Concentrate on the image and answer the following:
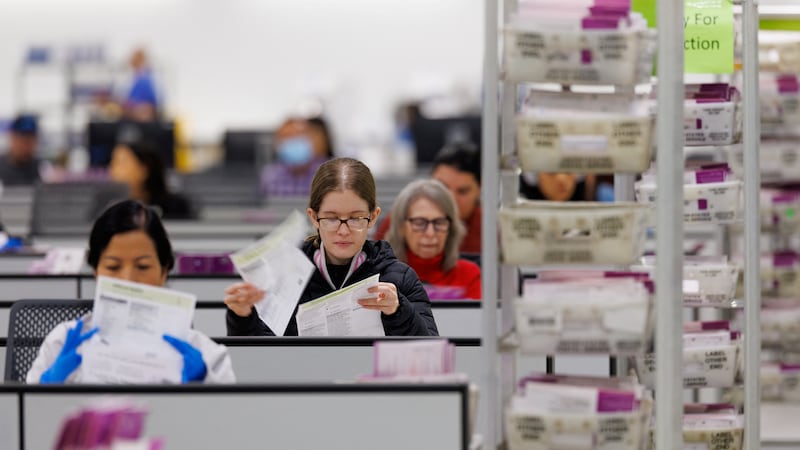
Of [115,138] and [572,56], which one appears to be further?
[115,138]

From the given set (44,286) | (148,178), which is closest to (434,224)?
(44,286)

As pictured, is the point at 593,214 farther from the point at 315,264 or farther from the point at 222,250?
the point at 222,250

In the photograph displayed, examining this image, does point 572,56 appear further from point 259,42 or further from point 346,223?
point 259,42

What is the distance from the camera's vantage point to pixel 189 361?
3.11 metres

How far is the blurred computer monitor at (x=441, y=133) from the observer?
11983 mm

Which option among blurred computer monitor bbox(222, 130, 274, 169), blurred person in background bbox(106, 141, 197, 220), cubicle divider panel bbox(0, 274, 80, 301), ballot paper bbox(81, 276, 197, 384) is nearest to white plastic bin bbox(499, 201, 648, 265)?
ballot paper bbox(81, 276, 197, 384)

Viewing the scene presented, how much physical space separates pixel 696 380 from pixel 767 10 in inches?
56.0

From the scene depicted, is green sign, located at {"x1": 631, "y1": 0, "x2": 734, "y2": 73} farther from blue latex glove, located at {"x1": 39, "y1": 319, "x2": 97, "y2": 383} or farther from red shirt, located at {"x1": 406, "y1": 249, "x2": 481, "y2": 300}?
blue latex glove, located at {"x1": 39, "y1": 319, "x2": 97, "y2": 383}

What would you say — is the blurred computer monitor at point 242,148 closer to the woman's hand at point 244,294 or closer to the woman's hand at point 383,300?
the woman's hand at point 244,294

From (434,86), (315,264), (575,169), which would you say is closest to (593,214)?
(575,169)

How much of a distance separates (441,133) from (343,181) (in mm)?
8586

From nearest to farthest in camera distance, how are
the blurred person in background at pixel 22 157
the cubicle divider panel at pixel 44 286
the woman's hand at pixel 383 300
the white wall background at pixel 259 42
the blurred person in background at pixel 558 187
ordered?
the woman's hand at pixel 383 300, the cubicle divider panel at pixel 44 286, the blurred person in background at pixel 558 187, the blurred person in background at pixel 22 157, the white wall background at pixel 259 42

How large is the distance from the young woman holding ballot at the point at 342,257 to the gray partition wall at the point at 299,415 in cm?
83

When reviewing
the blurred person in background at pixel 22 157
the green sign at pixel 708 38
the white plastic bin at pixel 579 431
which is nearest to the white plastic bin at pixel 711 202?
the green sign at pixel 708 38
